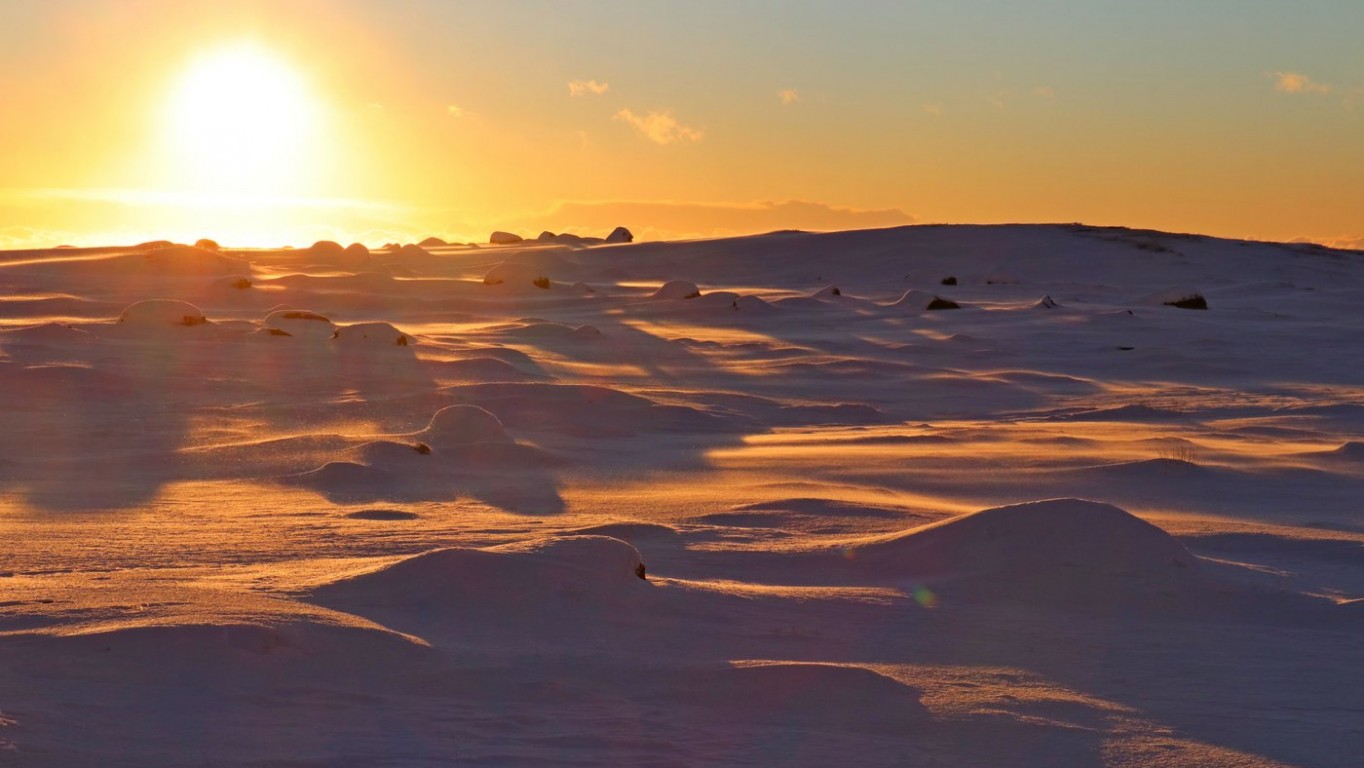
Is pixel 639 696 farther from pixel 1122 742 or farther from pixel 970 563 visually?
pixel 970 563

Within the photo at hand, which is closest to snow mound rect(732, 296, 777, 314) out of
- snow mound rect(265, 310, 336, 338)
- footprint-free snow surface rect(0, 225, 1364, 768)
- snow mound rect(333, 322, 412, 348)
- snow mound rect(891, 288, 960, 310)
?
snow mound rect(891, 288, 960, 310)

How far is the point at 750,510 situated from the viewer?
5.71 meters

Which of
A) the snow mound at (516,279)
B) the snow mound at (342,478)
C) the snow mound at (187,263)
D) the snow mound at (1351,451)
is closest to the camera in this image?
the snow mound at (342,478)

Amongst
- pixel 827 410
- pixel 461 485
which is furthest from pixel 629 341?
pixel 461 485

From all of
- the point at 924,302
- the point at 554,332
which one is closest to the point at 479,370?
the point at 554,332

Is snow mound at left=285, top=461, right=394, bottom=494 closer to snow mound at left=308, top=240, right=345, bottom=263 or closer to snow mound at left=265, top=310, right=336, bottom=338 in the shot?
snow mound at left=265, top=310, right=336, bottom=338

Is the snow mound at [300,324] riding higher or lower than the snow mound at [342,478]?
higher

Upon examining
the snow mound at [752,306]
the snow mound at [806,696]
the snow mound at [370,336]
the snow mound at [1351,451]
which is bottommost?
the snow mound at [806,696]

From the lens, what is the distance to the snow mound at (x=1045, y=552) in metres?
4.21

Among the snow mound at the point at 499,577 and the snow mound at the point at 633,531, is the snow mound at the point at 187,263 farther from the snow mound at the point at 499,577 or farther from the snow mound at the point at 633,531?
the snow mound at the point at 499,577

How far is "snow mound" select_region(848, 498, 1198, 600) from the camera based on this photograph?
4211 millimetres

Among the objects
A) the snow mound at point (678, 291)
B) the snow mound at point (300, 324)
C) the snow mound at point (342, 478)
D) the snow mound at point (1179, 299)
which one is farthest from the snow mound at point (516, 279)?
the snow mound at point (342, 478)

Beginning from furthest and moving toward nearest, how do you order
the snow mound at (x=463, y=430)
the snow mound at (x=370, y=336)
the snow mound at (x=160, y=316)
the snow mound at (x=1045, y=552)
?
the snow mound at (x=160, y=316), the snow mound at (x=370, y=336), the snow mound at (x=463, y=430), the snow mound at (x=1045, y=552)

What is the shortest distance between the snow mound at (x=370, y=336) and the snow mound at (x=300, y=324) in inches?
23.5
